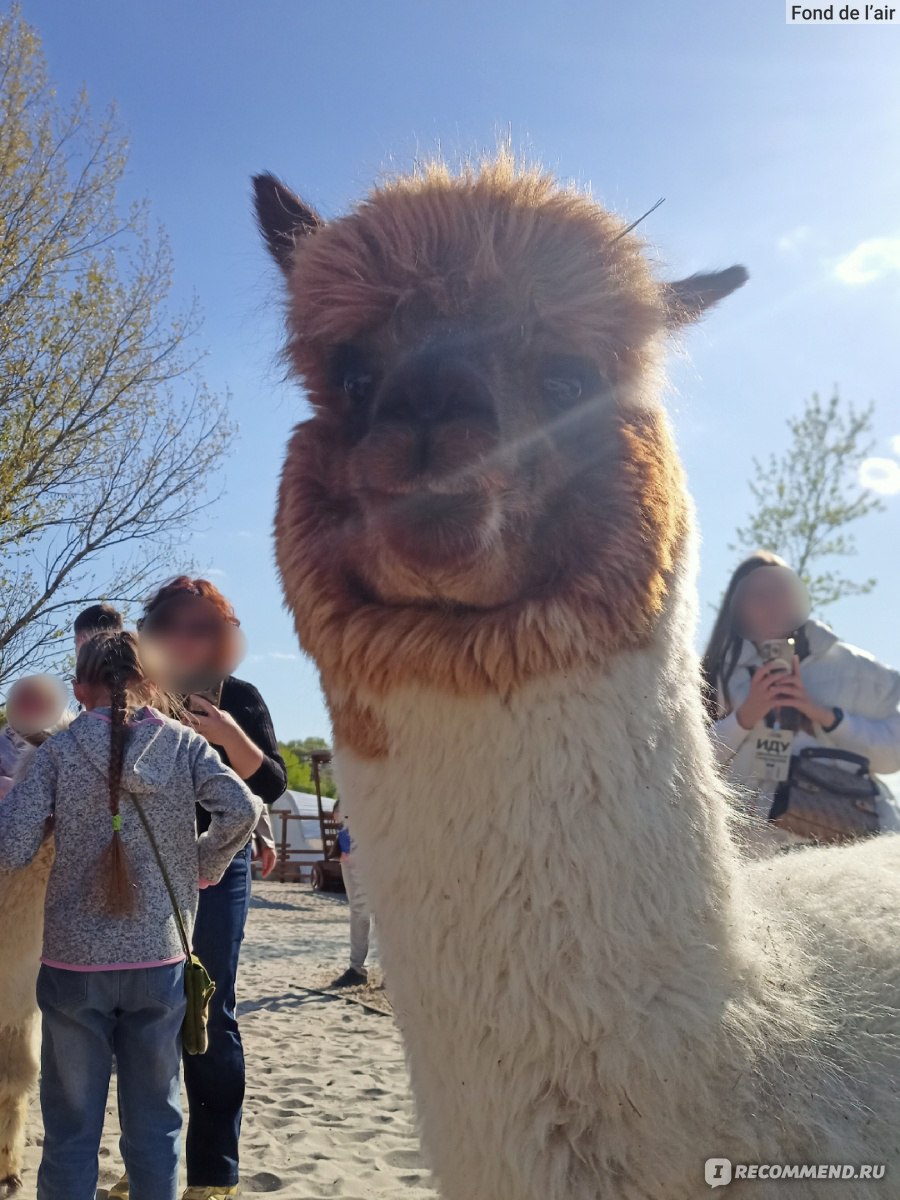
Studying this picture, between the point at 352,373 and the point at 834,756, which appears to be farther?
the point at 834,756

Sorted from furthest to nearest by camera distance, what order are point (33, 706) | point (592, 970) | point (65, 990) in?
point (33, 706) → point (65, 990) → point (592, 970)

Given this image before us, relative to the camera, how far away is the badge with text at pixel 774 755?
2.52 meters

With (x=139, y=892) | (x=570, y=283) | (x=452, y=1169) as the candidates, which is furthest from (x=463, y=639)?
(x=139, y=892)

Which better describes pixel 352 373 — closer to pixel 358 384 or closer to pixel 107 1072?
pixel 358 384

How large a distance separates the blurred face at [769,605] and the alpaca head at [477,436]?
115cm

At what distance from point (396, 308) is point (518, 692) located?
0.68 m

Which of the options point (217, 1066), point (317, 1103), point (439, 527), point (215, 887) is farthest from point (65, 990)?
point (317, 1103)

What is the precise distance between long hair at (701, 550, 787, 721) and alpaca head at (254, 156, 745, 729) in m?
1.25

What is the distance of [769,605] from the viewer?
2648 millimetres

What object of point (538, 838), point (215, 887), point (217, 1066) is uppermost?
point (538, 838)

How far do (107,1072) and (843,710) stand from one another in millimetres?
2165


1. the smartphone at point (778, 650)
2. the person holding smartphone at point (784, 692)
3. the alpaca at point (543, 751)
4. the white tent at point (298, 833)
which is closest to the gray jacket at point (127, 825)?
the alpaca at point (543, 751)

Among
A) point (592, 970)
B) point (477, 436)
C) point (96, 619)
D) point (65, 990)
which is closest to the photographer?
point (592, 970)

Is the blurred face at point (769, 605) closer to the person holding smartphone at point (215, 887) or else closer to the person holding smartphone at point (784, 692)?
the person holding smartphone at point (784, 692)
